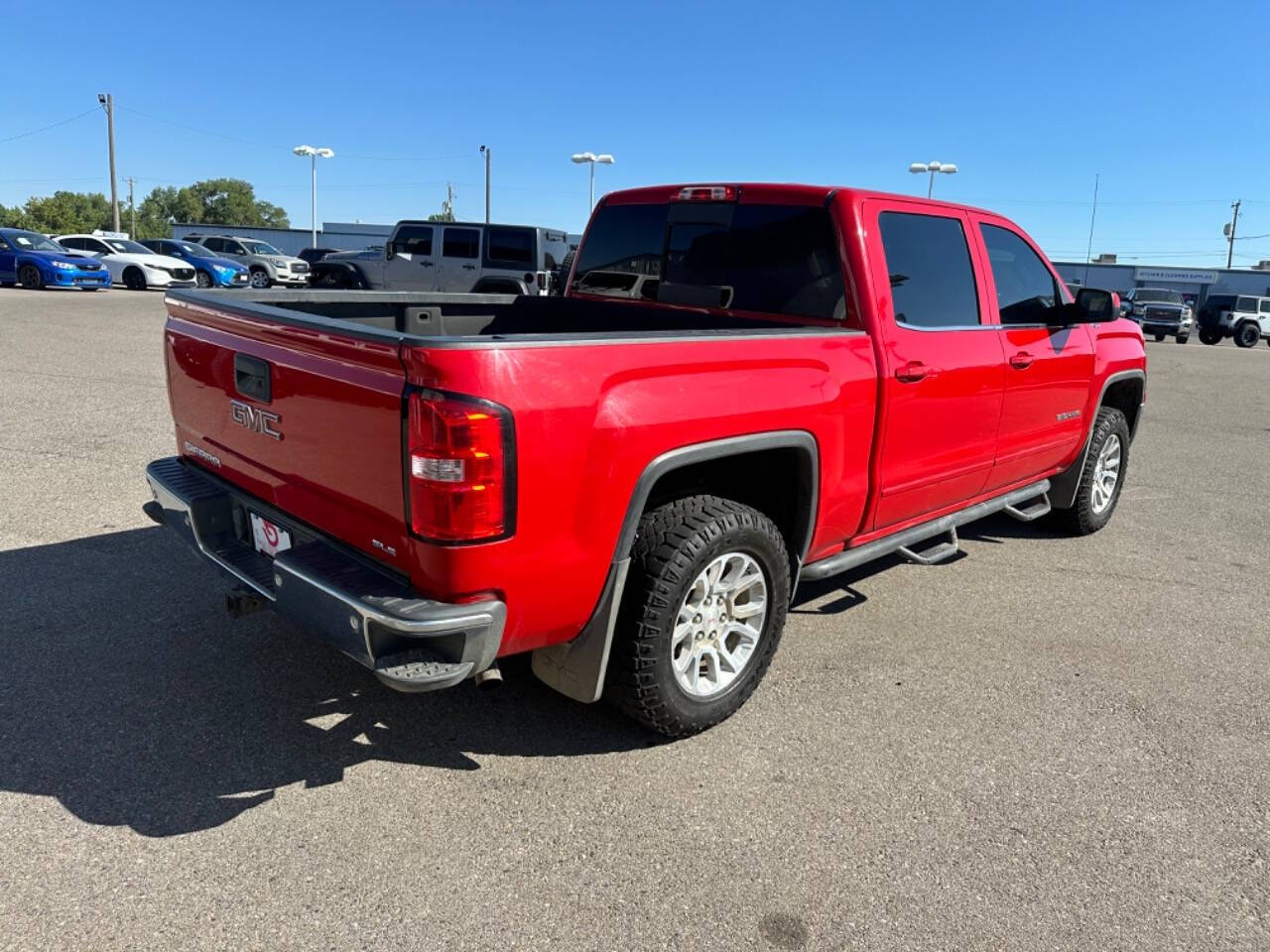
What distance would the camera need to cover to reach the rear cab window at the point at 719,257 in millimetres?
3922

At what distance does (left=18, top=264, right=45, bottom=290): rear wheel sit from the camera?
23734 mm

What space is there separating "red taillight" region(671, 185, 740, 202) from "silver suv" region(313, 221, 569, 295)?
13.2 metres

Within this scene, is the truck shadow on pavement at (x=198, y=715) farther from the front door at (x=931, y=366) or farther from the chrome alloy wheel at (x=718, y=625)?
the front door at (x=931, y=366)

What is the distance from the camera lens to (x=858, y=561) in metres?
4.02

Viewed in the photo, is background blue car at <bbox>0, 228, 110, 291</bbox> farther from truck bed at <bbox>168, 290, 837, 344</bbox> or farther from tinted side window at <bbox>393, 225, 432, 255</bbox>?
truck bed at <bbox>168, 290, 837, 344</bbox>

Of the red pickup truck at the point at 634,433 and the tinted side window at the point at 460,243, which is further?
the tinted side window at the point at 460,243

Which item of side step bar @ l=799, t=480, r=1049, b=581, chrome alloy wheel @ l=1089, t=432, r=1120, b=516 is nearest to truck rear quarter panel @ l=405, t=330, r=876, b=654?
side step bar @ l=799, t=480, r=1049, b=581

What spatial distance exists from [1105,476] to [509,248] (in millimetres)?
14307

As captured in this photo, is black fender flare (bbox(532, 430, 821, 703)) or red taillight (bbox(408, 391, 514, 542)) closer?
red taillight (bbox(408, 391, 514, 542))

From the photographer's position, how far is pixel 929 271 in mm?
4203

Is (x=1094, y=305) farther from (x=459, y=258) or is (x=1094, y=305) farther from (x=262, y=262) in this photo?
(x=262, y=262)

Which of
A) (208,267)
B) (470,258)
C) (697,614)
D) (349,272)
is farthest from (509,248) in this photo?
(697,614)

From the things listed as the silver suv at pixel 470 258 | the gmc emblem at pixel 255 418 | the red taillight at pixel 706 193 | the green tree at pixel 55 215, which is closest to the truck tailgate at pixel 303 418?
the gmc emblem at pixel 255 418

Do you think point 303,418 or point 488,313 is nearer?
point 303,418
